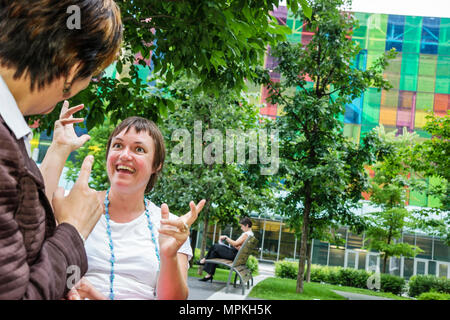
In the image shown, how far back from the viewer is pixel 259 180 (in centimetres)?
1136

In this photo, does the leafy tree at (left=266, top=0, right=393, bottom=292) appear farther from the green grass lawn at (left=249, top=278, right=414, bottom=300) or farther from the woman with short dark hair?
the woman with short dark hair

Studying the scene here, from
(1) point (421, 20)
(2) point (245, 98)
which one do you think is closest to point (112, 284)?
(2) point (245, 98)

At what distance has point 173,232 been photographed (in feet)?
4.64

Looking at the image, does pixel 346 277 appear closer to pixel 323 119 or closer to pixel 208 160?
pixel 208 160

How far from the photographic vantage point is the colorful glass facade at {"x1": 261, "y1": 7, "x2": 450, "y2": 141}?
21375 mm

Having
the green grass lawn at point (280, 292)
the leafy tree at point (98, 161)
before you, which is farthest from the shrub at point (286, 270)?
the leafy tree at point (98, 161)

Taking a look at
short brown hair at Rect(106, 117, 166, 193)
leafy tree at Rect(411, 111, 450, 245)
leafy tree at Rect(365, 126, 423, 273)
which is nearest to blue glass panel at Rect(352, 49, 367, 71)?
leafy tree at Rect(411, 111, 450, 245)

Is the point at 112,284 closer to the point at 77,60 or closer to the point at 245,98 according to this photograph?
the point at 77,60

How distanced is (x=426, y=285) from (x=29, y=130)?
21.8m

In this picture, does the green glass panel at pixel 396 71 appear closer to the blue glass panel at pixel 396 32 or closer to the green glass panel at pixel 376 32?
the blue glass panel at pixel 396 32

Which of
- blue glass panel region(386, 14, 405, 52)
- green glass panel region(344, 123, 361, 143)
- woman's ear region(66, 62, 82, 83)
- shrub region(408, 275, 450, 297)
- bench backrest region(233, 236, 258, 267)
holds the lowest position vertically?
shrub region(408, 275, 450, 297)

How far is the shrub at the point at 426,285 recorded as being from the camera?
1908cm

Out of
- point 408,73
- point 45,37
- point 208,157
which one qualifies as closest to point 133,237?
point 45,37

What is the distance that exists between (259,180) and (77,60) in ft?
34.0
